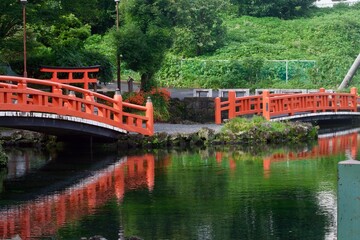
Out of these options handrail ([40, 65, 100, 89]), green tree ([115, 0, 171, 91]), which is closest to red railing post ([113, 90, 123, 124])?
handrail ([40, 65, 100, 89])

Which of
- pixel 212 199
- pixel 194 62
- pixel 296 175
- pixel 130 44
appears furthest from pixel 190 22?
pixel 212 199

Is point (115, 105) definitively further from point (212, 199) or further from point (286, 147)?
point (212, 199)

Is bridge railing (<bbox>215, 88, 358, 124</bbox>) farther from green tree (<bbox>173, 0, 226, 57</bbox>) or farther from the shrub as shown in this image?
green tree (<bbox>173, 0, 226, 57</bbox>)

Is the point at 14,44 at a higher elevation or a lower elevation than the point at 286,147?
higher

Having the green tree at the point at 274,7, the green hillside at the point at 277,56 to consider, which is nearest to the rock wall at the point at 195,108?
the green hillside at the point at 277,56

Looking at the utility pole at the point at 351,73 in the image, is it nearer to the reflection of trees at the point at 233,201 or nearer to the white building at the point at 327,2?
the reflection of trees at the point at 233,201

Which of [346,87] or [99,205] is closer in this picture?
[99,205]

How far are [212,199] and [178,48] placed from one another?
105 ft

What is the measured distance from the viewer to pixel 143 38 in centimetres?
3266

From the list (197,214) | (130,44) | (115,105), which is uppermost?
(130,44)

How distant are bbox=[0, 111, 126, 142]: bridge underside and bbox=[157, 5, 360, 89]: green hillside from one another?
1757 cm

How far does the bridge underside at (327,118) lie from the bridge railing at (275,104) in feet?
0.65

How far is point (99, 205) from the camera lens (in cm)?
1788

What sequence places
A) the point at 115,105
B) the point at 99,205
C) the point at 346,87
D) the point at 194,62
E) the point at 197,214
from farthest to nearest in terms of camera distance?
the point at 194,62 → the point at 346,87 → the point at 115,105 → the point at 99,205 → the point at 197,214
